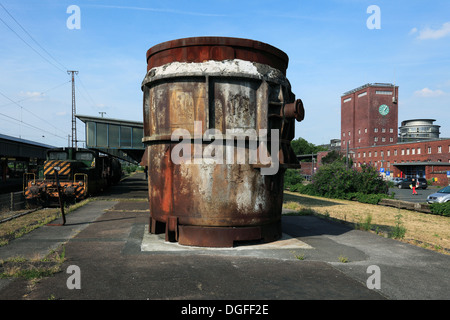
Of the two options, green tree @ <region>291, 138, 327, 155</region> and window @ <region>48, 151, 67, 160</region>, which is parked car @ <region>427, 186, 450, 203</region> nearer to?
window @ <region>48, 151, 67, 160</region>

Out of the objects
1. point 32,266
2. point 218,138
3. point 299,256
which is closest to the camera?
point 32,266

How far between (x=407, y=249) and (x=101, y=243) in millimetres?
7217

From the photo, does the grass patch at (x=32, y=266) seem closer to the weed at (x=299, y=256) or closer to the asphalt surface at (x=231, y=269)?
the asphalt surface at (x=231, y=269)

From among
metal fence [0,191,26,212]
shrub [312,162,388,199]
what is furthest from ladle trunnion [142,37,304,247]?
shrub [312,162,388,199]

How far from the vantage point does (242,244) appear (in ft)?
25.7

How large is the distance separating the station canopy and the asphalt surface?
62.7 feet

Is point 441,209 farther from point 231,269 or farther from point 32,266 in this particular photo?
point 32,266

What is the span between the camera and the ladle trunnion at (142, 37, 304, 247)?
746 centimetres

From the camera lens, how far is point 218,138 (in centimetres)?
738

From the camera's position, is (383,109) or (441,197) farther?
(383,109)

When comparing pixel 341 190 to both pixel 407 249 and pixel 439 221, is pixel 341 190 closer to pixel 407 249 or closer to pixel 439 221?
pixel 439 221

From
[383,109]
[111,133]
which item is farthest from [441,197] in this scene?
[383,109]

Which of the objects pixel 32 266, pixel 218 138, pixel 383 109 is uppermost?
pixel 383 109

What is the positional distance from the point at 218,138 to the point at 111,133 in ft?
73.6
